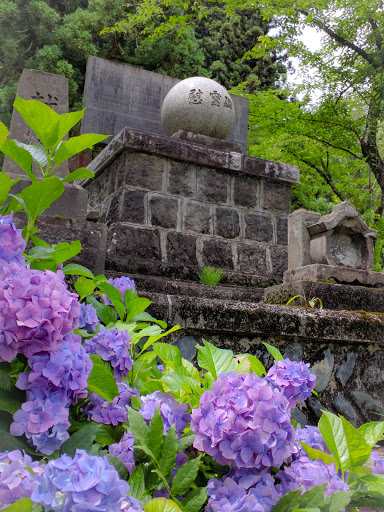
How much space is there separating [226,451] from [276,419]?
3.4 inches

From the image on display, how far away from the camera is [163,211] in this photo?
407 cm

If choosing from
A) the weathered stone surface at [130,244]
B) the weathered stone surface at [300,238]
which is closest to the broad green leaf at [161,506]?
the weathered stone surface at [130,244]

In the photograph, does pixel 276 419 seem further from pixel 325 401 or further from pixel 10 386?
pixel 325 401

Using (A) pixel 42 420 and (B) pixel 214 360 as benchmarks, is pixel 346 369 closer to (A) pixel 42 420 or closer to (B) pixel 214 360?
(B) pixel 214 360

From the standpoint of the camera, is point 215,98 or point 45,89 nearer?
point 45,89

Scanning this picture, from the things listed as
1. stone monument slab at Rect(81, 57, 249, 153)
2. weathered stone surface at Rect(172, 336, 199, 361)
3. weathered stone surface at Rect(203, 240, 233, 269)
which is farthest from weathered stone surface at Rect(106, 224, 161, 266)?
stone monument slab at Rect(81, 57, 249, 153)

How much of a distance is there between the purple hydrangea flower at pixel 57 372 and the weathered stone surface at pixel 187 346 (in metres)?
1.48

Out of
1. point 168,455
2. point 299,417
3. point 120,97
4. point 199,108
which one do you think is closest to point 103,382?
point 168,455

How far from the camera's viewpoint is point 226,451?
27.5 inches

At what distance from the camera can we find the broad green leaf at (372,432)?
0.88 meters

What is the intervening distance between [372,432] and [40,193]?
0.82 metres

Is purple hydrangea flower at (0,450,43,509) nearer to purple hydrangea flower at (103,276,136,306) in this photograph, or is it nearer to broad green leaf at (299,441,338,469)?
broad green leaf at (299,441,338,469)

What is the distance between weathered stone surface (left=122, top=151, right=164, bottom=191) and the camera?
4055 mm

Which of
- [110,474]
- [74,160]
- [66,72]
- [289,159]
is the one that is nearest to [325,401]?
[110,474]
